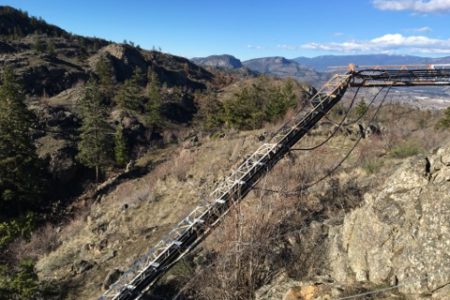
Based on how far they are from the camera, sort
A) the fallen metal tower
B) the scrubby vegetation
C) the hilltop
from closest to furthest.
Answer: the hilltop, the fallen metal tower, the scrubby vegetation

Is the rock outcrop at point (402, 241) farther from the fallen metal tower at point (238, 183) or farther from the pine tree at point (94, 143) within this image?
the pine tree at point (94, 143)

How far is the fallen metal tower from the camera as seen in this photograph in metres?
15.2

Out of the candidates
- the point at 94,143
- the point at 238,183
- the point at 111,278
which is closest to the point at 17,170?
the point at 94,143

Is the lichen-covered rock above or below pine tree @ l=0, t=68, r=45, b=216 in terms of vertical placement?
above

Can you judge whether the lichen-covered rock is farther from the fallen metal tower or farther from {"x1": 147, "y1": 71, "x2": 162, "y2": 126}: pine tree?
{"x1": 147, "y1": 71, "x2": 162, "y2": 126}: pine tree

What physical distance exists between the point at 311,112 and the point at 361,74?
2.87m

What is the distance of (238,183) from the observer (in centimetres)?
1641

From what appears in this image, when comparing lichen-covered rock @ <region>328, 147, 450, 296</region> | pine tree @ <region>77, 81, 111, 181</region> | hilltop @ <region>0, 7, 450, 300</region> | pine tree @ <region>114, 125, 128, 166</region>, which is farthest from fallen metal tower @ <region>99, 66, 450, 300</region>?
pine tree @ <region>114, 125, 128, 166</region>

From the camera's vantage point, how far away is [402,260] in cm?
828

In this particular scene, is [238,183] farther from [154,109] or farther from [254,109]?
[154,109]

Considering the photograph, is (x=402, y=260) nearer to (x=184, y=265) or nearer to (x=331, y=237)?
(x=331, y=237)

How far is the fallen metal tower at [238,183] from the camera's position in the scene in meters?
15.2

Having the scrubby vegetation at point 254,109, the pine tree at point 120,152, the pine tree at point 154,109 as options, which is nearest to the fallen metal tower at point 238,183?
the scrubby vegetation at point 254,109

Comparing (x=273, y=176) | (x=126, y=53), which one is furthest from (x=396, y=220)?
(x=126, y=53)
